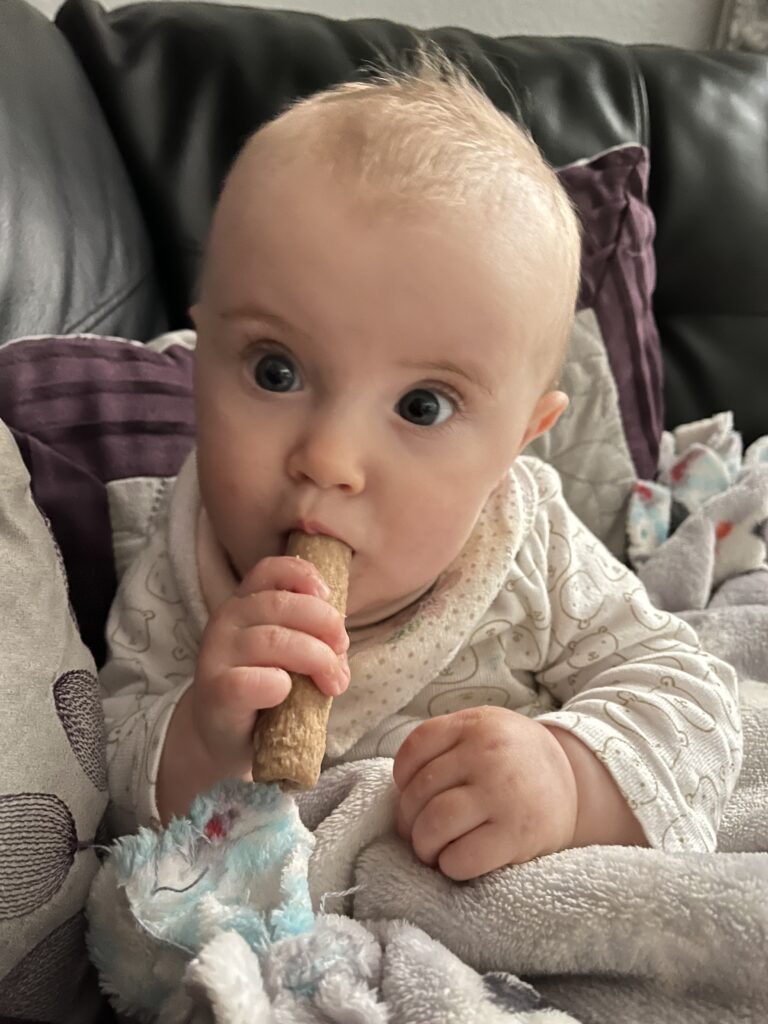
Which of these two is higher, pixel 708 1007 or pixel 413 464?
pixel 413 464

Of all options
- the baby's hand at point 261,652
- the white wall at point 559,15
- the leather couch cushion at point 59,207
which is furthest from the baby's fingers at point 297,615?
the white wall at point 559,15

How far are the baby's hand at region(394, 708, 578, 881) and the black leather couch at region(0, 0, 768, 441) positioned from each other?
54cm

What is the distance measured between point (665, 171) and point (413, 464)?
93cm

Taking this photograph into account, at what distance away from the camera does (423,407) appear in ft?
2.02

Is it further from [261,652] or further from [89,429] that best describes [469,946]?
[89,429]

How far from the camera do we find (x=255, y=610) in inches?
21.7

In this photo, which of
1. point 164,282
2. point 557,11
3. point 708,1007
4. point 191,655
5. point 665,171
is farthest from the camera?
point 557,11

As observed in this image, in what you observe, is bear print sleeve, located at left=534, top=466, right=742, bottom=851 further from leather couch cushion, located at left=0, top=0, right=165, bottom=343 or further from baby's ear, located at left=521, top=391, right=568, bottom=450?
leather couch cushion, located at left=0, top=0, right=165, bottom=343

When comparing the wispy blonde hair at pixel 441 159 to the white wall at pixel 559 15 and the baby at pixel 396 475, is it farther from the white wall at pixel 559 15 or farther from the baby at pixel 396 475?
the white wall at pixel 559 15

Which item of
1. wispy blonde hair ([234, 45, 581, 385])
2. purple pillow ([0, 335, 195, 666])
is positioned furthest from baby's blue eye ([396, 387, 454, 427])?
purple pillow ([0, 335, 195, 666])

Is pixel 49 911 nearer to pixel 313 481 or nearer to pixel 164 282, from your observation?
pixel 313 481

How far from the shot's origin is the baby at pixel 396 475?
582 mm

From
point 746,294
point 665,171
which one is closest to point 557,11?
point 665,171

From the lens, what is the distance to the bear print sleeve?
25.5 inches
